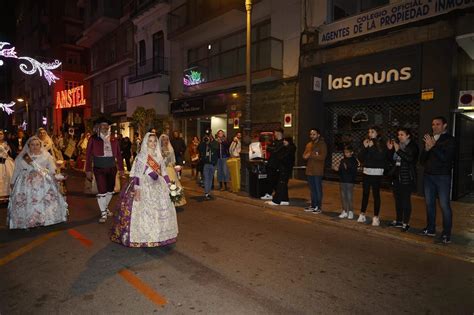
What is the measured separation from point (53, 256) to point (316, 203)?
5535 millimetres

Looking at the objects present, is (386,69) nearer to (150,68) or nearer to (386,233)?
(386,233)

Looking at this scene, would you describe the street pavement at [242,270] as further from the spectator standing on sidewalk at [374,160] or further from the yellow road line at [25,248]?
the spectator standing on sidewalk at [374,160]

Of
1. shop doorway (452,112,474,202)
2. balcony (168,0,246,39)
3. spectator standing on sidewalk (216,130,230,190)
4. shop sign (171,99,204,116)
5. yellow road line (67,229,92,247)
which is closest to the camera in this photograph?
yellow road line (67,229,92,247)

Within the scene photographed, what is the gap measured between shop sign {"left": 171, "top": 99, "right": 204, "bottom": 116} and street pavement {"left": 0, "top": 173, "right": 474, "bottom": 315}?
39.8ft

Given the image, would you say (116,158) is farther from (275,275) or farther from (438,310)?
(438,310)

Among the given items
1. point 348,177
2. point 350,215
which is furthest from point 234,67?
point 350,215

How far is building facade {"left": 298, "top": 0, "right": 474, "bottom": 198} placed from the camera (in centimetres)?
952

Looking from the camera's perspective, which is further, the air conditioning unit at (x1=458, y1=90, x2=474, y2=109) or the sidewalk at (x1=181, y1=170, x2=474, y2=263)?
the air conditioning unit at (x1=458, y1=90, x2=474, y2=109)

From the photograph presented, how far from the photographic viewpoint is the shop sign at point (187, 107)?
1866 cm

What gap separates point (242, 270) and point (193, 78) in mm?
14972

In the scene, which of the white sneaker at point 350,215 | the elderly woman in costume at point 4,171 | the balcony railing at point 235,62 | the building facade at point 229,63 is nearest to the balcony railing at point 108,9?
the building facade at point 229,63

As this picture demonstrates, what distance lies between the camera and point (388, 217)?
7.50 m

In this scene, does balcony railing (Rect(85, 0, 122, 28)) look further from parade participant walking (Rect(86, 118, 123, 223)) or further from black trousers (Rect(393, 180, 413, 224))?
black trousers (Rect(393, 180, 413, 224))

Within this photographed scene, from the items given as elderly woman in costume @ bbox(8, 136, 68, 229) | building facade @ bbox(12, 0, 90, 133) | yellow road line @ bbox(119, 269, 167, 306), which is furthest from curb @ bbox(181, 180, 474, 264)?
building facade @ bbox(12, 0, 90, 133)
